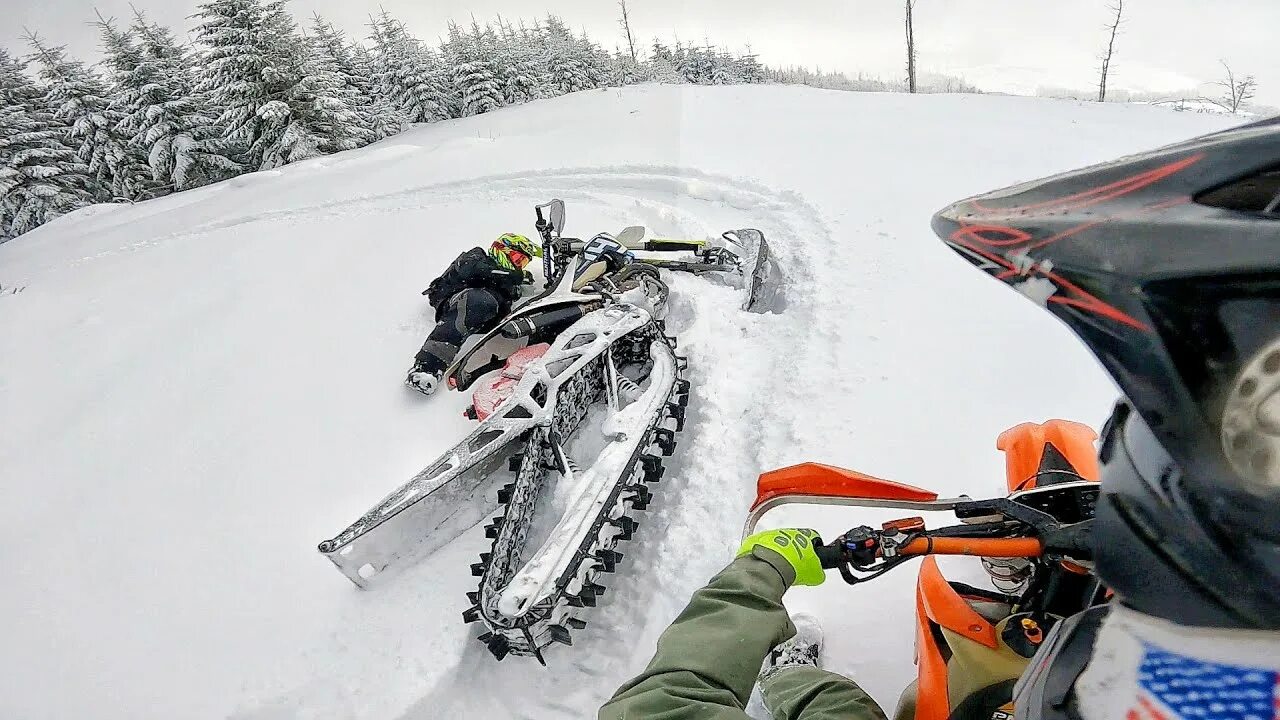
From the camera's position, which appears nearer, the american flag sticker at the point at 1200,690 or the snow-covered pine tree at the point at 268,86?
the american flag sticker at the point at 1200,690

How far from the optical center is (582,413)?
3982 millimetres

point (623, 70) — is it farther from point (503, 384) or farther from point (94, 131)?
point (503, 384)

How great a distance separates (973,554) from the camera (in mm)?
1447

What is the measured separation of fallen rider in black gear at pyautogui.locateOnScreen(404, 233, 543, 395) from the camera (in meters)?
4.68

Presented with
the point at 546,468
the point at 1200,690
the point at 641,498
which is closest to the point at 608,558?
the point at 641,498

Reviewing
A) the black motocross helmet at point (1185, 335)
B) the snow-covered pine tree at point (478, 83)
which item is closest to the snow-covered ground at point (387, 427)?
the black motocross helmet at point (1185, 335)

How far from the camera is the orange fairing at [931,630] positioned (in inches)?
62.9

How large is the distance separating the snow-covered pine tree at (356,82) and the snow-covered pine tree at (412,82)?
0.67 meters

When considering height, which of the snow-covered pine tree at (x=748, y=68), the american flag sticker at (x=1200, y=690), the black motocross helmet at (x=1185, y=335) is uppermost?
the black motocross helmet at (x=1185, y=335)

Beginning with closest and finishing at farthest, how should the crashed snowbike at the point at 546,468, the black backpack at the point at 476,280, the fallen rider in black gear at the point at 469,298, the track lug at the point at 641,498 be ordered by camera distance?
the crashed snowbike at the point at 546,468, the track lug at the point at 641,498, the fallen rider in black gear at the point at 469,298, the black backpack at the point at 476,280

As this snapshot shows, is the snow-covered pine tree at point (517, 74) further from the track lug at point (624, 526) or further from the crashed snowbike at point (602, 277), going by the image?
the track lug at point (624, 526)

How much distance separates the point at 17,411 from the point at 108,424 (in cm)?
120

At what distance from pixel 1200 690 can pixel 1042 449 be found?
1.81 m

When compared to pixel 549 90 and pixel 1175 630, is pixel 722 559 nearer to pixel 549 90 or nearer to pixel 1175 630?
pixel 1175 630
